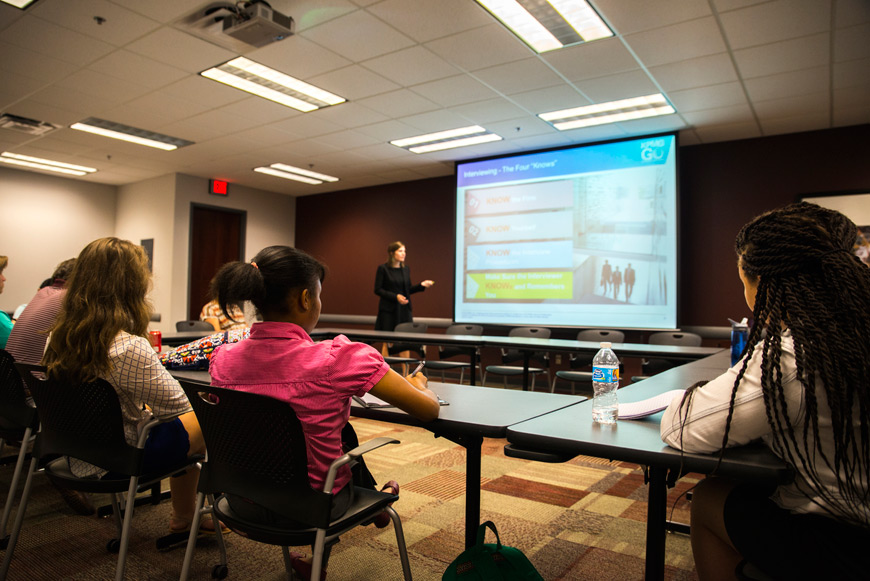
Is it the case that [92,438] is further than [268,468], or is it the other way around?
[92,438]

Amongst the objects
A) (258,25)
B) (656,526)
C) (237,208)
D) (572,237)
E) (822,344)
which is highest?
(258,25)

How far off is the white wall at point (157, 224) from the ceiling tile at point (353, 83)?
14.0 feet

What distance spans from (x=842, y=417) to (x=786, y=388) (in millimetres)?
95

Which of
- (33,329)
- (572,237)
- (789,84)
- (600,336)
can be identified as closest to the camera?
(33,329)

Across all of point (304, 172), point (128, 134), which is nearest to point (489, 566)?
point (128, 134)

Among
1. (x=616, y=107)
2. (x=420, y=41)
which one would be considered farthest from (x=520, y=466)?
(x=616, y=107)

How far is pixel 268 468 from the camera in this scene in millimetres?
1357

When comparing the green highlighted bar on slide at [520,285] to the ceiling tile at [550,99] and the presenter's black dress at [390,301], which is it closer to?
the presenter's black dress at [390,301]

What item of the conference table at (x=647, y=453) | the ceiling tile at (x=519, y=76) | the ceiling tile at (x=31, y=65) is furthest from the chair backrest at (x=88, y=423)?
the ceiling tile at (x=519, y=76)

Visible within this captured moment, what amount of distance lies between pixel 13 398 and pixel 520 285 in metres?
5.42

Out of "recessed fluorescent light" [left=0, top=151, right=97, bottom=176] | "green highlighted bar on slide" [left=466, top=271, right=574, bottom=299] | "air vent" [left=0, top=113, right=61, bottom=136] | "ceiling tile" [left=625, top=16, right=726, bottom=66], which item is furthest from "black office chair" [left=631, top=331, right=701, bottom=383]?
"recessed fluorescent light" [left=0, top=151, right=97, bottom=176]

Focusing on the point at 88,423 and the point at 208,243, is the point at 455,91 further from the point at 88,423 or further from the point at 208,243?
the point at 208,243

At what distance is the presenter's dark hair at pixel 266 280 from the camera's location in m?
1.42

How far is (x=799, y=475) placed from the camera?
1.08 metres
